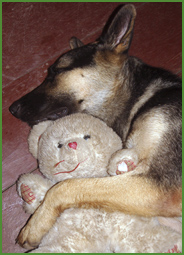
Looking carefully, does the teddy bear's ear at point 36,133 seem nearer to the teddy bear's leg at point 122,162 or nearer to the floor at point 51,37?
the floor at point 51,37

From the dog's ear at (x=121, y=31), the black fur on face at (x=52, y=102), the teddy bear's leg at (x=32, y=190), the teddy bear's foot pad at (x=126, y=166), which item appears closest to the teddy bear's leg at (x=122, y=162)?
the teddy bear's foot pad at (x=126, y=166)

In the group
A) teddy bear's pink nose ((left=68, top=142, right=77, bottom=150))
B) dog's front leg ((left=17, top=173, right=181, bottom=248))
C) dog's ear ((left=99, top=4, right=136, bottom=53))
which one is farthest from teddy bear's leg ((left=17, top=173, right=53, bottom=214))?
dog's ear ((left=99, top=4, right=136, bottom=53))

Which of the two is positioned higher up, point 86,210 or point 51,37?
point 51,37

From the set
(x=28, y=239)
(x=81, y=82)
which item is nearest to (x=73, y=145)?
(x=81, y=82)

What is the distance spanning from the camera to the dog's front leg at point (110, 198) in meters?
1.73

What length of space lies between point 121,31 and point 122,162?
1.09 m

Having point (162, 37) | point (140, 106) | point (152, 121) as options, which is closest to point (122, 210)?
point (152, 121)

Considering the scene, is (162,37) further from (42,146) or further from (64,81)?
(42,146)

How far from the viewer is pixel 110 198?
1751 mm

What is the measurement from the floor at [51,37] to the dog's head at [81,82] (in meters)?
0.47

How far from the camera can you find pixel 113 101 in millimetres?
2281

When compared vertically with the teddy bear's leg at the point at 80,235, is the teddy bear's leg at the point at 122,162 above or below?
above

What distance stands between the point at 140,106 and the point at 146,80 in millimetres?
261

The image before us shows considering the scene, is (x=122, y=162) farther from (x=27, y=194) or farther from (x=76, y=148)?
(x=27, y=194)
